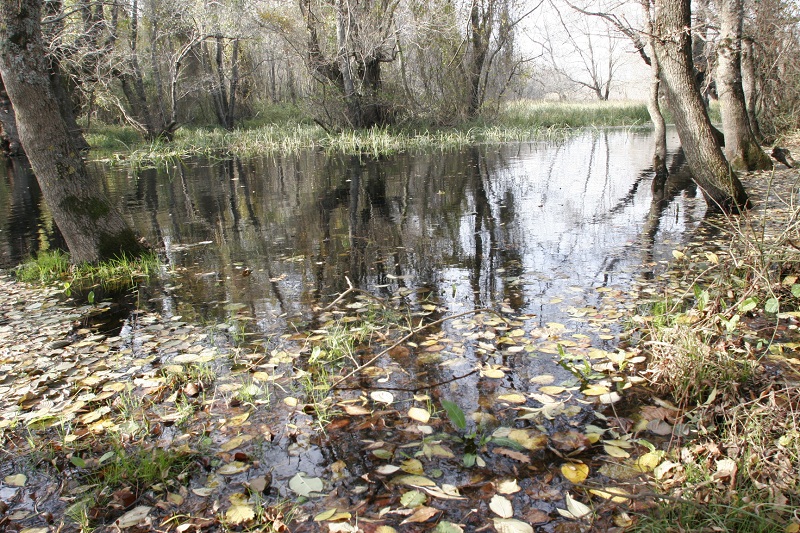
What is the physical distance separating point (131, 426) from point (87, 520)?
66 cm

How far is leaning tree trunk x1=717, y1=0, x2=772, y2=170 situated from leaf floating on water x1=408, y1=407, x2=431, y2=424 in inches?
320

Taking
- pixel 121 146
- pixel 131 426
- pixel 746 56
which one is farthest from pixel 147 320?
pixel 121 146

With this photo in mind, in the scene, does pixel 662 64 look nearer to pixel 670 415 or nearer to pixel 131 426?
pixel 670 415

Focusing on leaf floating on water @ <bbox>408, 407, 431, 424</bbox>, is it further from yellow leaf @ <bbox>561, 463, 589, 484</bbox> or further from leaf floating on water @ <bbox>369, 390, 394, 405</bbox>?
yellow leaf @ <bbox>561, 463, 589, 484</bbox>

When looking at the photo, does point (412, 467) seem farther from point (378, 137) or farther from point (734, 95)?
point (378, 137)

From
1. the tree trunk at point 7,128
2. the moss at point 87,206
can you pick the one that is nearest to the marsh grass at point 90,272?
the moss at point 87,206

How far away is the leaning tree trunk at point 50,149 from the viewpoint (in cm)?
484

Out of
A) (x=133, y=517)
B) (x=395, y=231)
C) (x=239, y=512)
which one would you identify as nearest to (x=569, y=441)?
(x=239, y=512)

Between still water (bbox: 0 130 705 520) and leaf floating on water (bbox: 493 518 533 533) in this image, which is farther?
still water (bbox: 0 130 705 520)

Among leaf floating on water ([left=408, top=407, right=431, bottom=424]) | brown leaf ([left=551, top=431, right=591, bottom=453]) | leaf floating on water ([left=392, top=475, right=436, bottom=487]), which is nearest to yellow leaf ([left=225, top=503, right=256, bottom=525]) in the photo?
leaf floating on water ([left=392, top=475, right=436, bottom=487])

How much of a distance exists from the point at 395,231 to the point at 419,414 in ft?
14.0

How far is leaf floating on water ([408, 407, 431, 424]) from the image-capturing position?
2.72 meters

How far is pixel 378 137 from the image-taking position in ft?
56.7

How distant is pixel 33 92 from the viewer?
498 cm
